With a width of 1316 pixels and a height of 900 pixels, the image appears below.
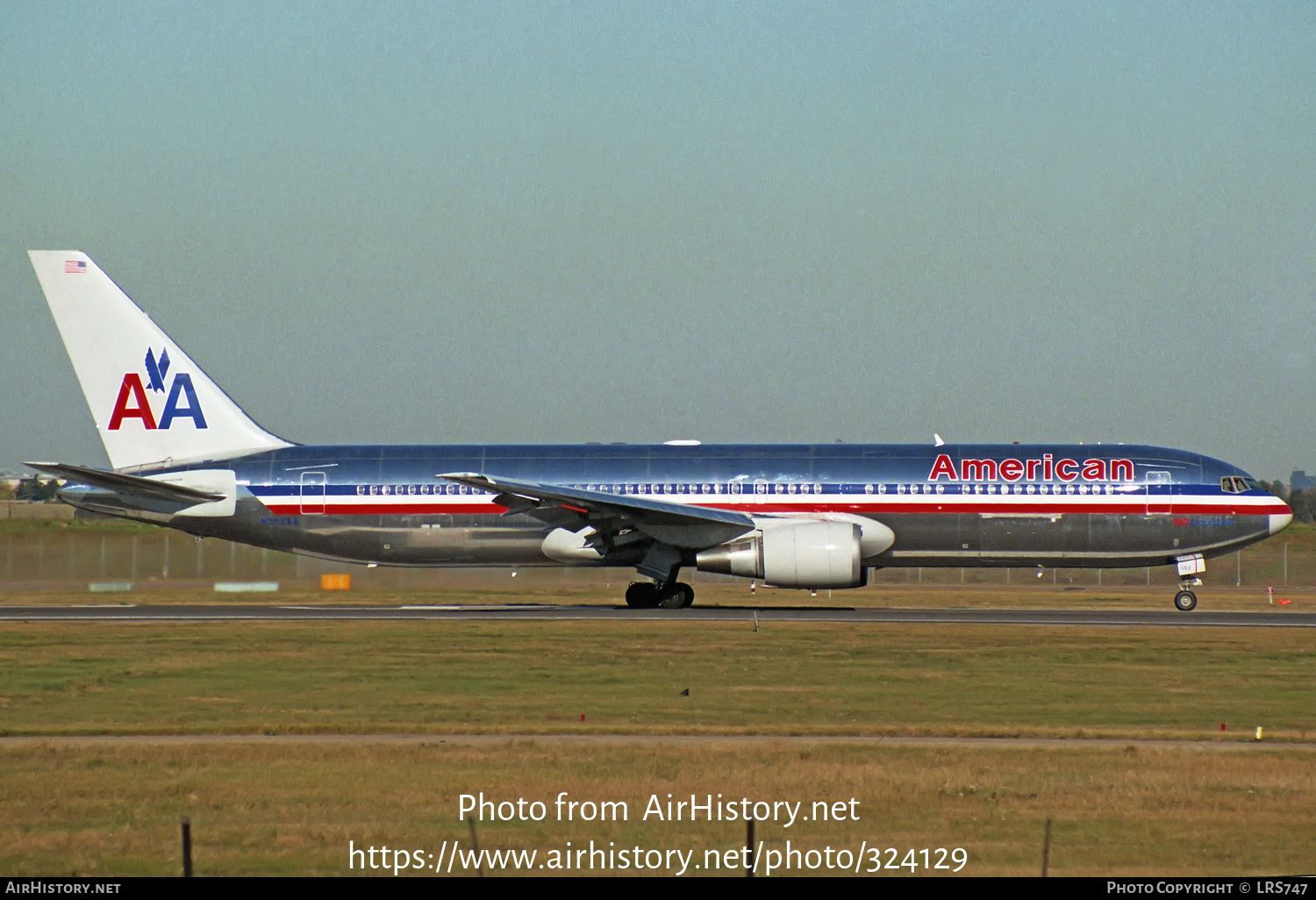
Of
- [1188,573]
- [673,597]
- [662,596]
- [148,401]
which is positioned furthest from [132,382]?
[1188,573]

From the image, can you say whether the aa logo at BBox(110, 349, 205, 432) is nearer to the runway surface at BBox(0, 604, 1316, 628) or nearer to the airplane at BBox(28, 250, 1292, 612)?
the airplane at BBox(28, 250, 1292, 612)

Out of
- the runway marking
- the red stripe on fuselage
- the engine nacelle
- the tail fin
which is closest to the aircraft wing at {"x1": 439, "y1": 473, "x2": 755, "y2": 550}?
the engine nacelle

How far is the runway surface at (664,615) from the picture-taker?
3322cm

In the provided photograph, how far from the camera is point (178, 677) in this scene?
22375 millimetres

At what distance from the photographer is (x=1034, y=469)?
123 feet

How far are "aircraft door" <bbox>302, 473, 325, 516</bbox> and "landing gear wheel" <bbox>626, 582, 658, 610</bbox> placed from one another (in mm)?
8913

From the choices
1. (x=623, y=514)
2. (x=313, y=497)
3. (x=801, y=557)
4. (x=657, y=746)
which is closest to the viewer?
(x=657, y=746)

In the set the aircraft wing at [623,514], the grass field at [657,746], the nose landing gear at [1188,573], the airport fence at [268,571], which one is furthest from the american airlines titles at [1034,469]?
the grass field at [657,746]

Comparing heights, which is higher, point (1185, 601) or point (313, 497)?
point (313, 497)

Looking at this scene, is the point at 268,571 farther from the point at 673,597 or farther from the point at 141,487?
the point at 673,597

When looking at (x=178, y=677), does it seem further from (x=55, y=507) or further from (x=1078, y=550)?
(x=55, y=507)

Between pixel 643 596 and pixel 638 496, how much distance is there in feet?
8.93

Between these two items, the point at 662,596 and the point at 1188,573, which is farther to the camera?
the point at 1188,573

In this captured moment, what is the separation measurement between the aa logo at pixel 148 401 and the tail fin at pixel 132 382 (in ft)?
0.08
